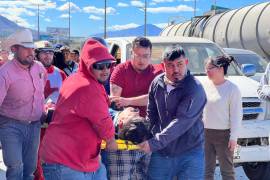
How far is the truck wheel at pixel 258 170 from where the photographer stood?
6320mm

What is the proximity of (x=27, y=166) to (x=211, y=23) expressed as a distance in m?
16.0

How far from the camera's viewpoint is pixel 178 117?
372 cm

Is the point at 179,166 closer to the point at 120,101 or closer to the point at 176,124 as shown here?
the point at 176,124

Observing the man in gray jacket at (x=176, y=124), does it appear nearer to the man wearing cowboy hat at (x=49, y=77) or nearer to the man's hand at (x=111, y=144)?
the man's hand at (x=111, y=144)

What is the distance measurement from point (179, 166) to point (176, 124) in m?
0.42

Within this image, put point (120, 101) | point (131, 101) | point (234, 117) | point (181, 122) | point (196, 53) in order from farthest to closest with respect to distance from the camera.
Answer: point (196, 53) < point (234, 117) < point (131, 101) < point (120, 101) < point (181, 122)

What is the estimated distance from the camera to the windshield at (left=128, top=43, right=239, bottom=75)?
6785mm

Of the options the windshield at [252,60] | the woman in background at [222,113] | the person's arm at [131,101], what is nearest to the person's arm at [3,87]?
the person's arm at [131,101]

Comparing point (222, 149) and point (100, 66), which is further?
point (222, 149)

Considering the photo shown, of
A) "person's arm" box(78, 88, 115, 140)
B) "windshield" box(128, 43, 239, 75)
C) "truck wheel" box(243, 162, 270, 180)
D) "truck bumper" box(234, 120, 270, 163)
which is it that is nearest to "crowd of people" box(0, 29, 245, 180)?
"person's arm" box(78, 88, 115, 140)

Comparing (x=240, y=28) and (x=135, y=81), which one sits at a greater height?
(x=240, y=28)

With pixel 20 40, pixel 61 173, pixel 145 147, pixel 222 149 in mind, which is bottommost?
pixel 222 149

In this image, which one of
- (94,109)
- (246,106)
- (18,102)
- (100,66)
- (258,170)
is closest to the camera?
(94,109)

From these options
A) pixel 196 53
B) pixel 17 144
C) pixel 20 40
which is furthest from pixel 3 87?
pixel 196 53
